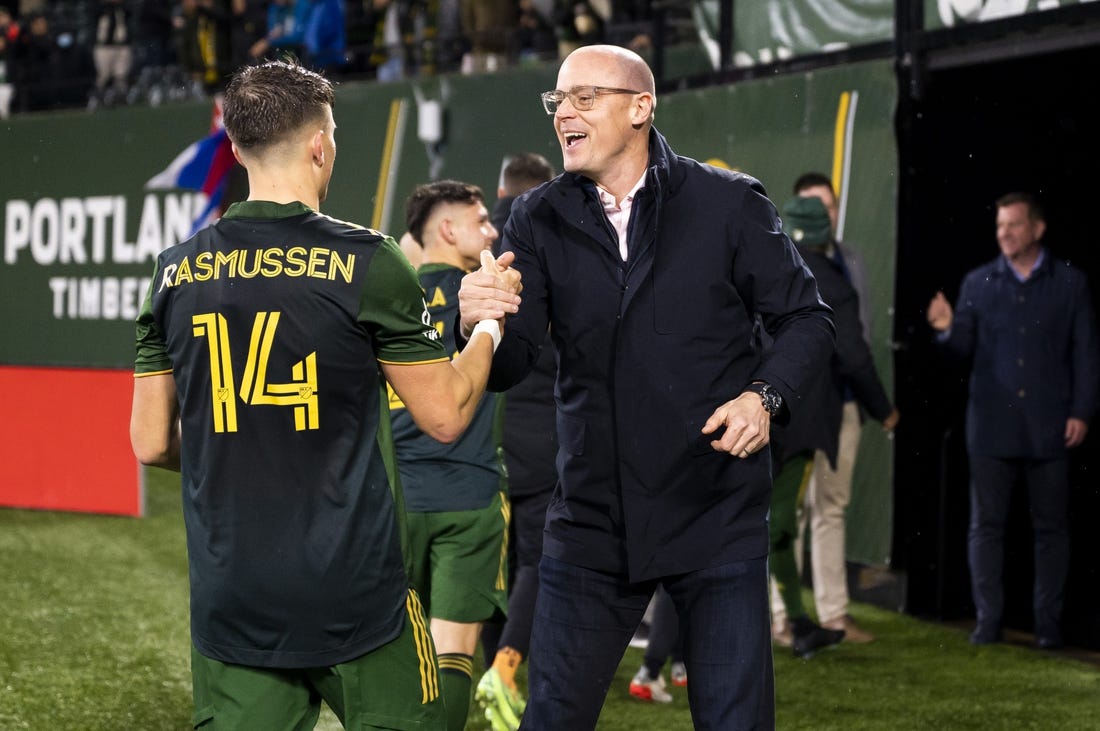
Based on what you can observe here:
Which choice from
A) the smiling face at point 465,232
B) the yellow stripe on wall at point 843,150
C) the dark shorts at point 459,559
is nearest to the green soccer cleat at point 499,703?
the dark shorts at point 459,559

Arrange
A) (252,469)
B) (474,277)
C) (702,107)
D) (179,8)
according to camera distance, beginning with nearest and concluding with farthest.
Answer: (252,469), (474,277), (702,107), (179,8)

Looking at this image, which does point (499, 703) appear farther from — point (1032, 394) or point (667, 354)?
point (1032, 394)

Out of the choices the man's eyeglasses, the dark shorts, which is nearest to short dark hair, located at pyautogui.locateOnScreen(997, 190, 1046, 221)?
the dark shorts

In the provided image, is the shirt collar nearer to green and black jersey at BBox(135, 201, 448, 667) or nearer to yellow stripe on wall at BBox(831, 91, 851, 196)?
yellow stripe on wall at BBox(831, 91, 851, 196)

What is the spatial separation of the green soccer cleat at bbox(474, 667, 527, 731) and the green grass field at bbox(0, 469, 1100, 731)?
0.96 feet

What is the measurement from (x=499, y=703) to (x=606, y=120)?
2784mm

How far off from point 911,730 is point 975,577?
1.78 metres

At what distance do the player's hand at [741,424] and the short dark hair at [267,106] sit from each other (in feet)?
3.61

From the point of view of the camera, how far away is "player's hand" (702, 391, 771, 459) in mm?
3373

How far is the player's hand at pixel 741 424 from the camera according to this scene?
3.37m

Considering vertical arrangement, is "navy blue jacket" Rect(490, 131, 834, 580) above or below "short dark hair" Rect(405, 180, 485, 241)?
below

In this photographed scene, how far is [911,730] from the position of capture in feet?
19.8

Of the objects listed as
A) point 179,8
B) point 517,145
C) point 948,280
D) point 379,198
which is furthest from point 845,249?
point 179,8

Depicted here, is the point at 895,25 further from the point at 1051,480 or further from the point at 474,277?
the point at 474,277
